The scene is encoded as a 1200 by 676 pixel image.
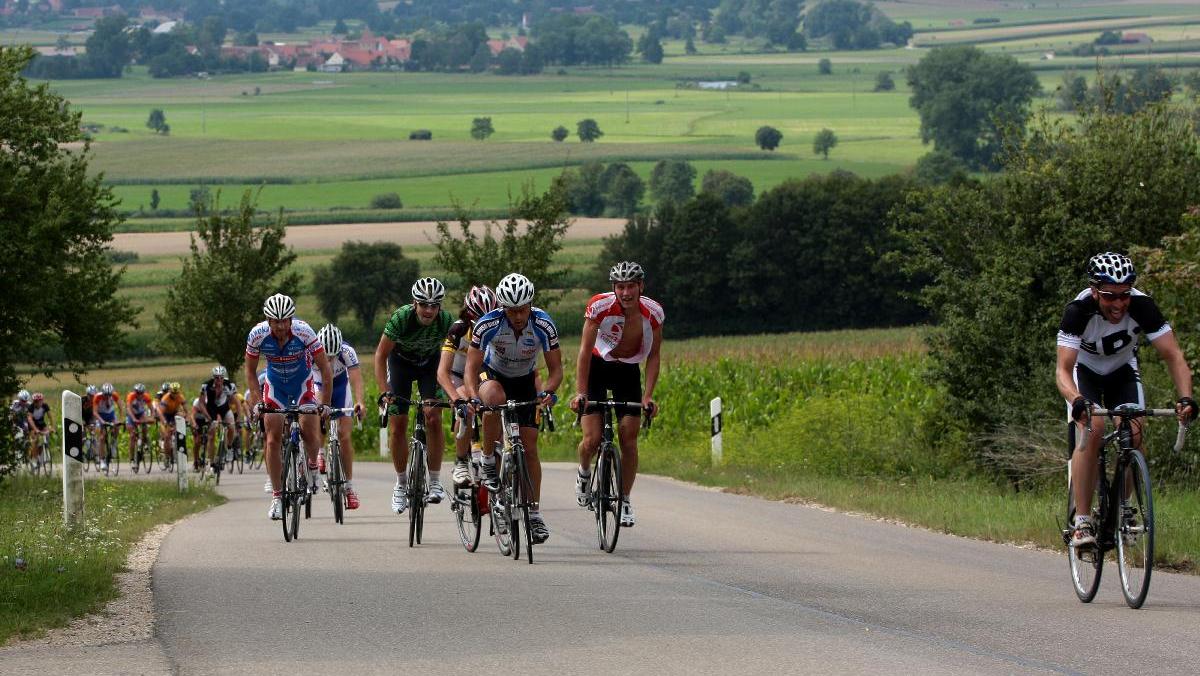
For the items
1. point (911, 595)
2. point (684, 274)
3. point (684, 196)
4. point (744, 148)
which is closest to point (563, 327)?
point (684, 274)

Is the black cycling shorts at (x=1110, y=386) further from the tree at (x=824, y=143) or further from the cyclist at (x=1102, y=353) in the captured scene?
the tree at (x=824, y=143)

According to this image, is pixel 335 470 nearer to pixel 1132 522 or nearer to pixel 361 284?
pixel 1132 522

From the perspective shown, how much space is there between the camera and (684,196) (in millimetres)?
127312

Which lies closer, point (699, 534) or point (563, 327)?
point (699, 534)

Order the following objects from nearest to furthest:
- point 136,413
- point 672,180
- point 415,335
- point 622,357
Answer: point 622,357
point 415,335
point 136,413
point 672,180

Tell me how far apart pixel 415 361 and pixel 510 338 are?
8.41ft

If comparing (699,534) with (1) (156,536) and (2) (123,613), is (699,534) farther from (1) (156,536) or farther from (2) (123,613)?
(2) (123,613)

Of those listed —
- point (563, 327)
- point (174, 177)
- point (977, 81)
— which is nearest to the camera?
point (563, 327)

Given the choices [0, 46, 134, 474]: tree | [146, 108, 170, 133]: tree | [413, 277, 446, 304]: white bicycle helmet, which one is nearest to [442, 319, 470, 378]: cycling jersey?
[413, 277, 446, 304]: white bicycle helmet

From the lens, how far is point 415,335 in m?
14.8

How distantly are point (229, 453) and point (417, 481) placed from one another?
1956 centimetres

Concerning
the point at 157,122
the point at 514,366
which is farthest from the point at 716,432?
the point at 157,122

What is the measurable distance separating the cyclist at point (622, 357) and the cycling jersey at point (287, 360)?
2.84 meters

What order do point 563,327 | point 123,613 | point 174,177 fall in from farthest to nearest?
point 174,177
point 563,327
point 123,613
